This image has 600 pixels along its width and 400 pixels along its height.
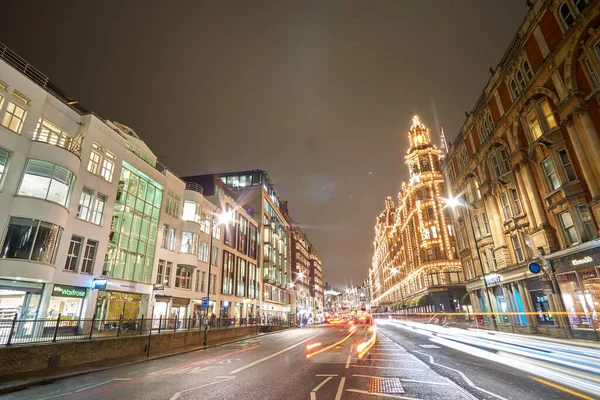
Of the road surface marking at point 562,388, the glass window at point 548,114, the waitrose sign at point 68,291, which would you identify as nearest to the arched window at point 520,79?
the glass window at point 548,114

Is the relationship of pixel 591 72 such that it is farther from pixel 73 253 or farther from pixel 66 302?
pixel 66 302

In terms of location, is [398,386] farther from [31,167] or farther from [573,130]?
[31,167]

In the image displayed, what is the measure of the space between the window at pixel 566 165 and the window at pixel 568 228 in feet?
7.87

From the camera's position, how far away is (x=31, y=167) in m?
18.5

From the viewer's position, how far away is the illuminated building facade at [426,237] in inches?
2345

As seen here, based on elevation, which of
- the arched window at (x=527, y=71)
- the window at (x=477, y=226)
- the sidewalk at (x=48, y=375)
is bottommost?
the sidewalk at (x=48, y=375)

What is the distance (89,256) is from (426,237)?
195 ft

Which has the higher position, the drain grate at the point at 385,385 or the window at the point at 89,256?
the window at the point at 89,256

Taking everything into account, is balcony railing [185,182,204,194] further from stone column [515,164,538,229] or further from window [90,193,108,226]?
stone column [515,164,538,229]

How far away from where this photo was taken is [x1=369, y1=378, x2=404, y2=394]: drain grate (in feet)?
26.6

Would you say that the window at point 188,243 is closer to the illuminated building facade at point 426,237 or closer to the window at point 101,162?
the window at point 101,162

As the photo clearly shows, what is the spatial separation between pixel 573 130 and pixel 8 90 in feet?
113

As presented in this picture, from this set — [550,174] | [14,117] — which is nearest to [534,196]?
[550,174]

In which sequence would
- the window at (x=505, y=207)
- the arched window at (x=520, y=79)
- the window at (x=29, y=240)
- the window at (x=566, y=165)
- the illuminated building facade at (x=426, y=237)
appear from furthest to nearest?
the illuminated building facade at (x=426, y=237)
the window at (x=505, y=207)
the arched window at (x=520, y=79)
the window at (x=566, y=165)
the window at (x=29, y=240)
